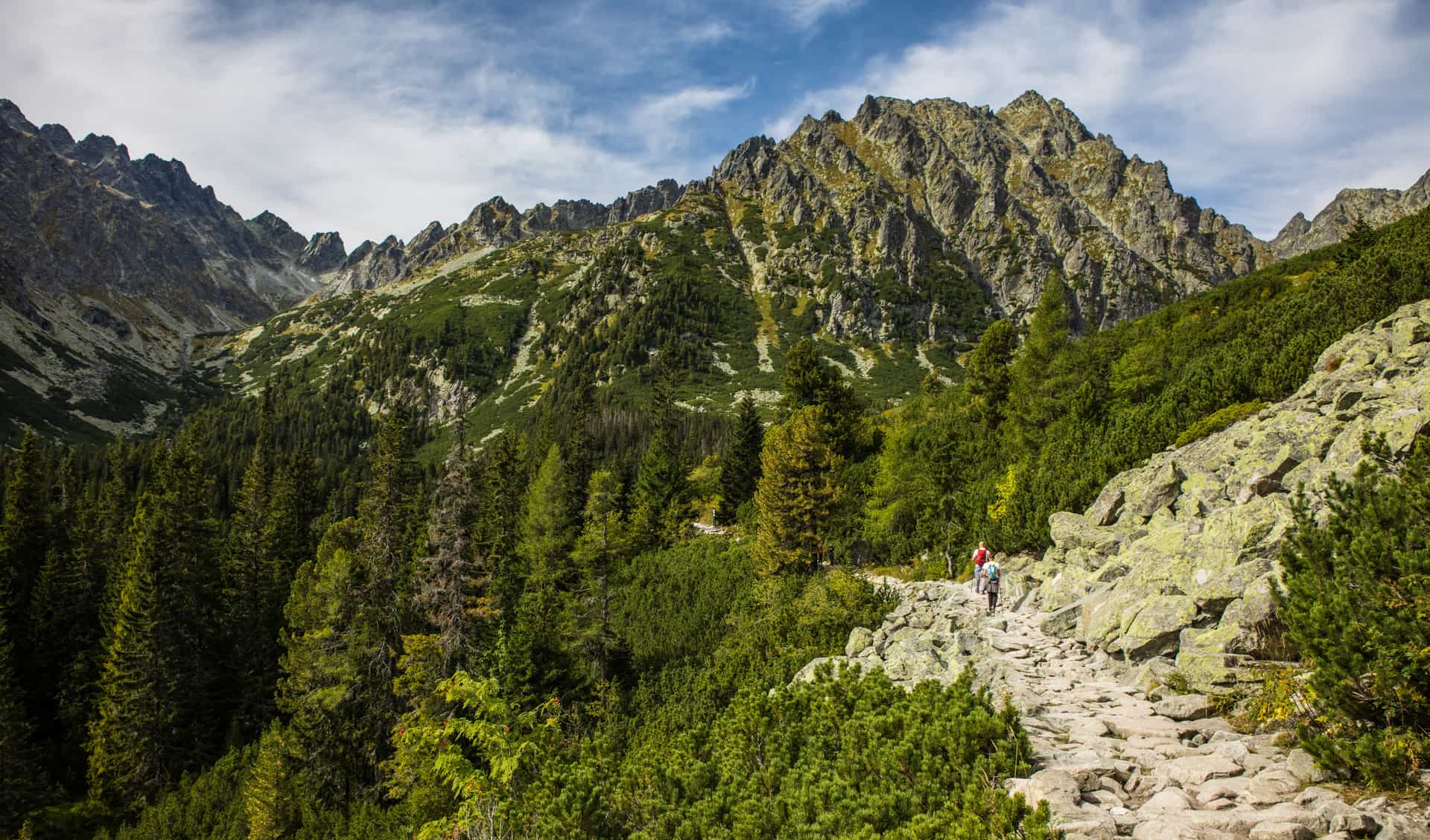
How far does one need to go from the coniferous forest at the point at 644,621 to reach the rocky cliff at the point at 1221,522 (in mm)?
1982

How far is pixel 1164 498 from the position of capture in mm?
17125

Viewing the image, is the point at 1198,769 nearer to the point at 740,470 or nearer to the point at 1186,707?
the point at 1186,707

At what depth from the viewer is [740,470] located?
48688 millimetres

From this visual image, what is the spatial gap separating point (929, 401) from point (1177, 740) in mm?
45612

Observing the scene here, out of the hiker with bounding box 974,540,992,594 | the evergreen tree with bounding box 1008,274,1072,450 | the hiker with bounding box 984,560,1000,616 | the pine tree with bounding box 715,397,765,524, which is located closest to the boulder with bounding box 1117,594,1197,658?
the hiker with bounding box 984,560,1000,616

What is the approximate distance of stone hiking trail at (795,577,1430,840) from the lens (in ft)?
18.8

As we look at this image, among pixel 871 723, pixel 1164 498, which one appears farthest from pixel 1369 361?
pixel 871 723

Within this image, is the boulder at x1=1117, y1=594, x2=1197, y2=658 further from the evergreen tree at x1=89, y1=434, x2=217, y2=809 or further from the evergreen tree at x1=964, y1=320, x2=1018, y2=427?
the evergreen tree at x1=89, y1=434, x2=217, y2=809

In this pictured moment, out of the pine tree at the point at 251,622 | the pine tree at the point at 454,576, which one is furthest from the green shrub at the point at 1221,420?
the pine tree at the point at 251,622

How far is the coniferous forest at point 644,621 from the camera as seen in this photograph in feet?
27.8

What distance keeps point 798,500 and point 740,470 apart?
20688mm

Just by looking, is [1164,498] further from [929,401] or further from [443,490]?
[929,401]

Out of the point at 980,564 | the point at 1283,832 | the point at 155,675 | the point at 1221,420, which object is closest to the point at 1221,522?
the point at 980,564

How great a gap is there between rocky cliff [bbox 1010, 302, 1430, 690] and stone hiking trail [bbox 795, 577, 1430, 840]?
90 cm
